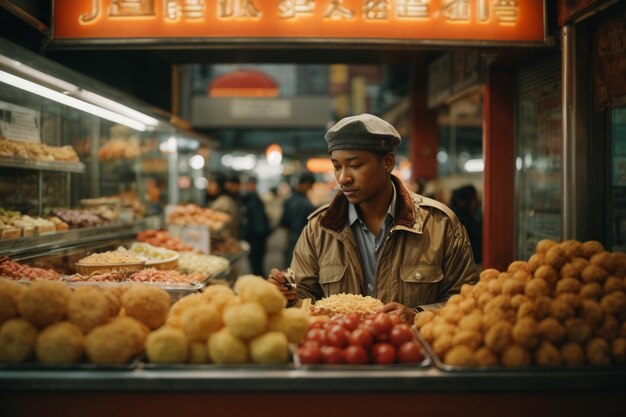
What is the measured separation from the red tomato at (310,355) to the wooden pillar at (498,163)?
457 centimetres

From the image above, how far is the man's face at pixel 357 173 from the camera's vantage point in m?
3.79

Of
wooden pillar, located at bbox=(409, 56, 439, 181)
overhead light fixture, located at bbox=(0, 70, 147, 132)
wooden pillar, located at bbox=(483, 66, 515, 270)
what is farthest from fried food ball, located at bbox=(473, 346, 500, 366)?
wooden pillar, located at bbox=(409, 56, 439, 181)

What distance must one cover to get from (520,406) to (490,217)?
14.4 feet

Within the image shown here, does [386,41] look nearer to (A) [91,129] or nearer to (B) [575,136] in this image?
(B) [575,136]

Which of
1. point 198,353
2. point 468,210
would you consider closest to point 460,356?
point 198,353

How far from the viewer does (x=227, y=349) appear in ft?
8.63

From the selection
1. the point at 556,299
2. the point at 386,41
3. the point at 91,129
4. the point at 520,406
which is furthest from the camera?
the point at 91,129

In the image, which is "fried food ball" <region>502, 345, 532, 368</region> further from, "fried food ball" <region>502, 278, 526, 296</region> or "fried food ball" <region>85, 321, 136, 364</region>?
"fried food ball" <region>85, 321, 136, 364</region>

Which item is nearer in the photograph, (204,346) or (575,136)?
(204,346)

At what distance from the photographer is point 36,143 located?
18.7 ft

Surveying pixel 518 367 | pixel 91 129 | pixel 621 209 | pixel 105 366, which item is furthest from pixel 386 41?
pixel 91 129

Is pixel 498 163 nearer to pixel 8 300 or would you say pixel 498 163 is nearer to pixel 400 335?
pixel 400 335

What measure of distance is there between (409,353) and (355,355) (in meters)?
0.25

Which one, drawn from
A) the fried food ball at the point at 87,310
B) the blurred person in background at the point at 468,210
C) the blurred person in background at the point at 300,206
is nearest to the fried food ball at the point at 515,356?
the fried food ball at the point at 87,310
